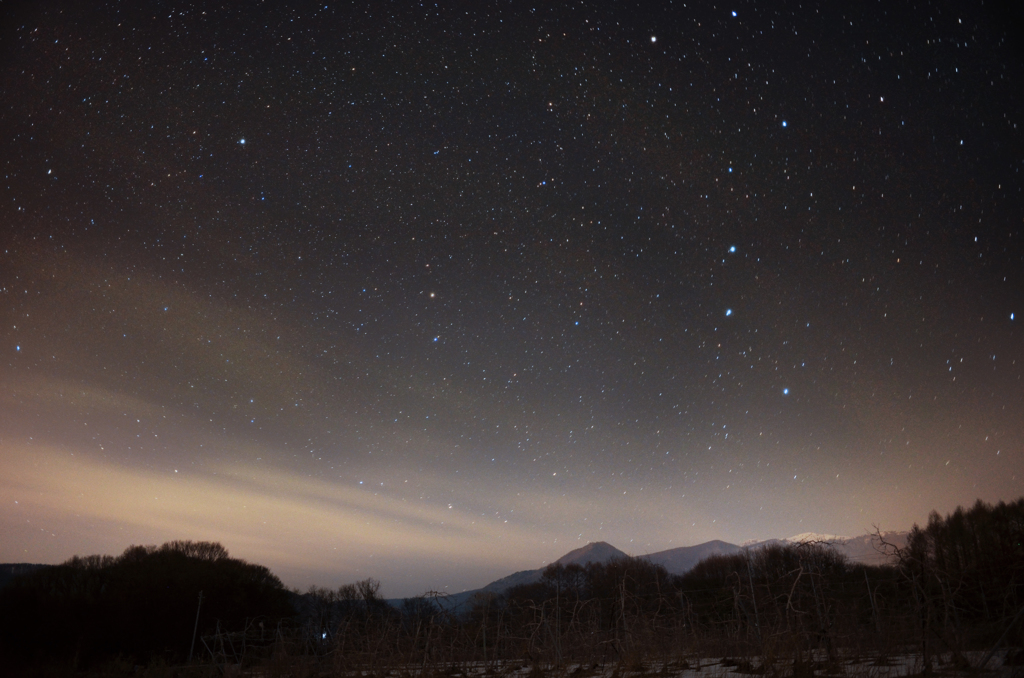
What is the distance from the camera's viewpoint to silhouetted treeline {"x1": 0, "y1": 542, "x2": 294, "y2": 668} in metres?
30.8

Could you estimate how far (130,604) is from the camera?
3681cm

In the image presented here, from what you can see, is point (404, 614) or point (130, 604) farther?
point (404, 614)

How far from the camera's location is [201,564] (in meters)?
45.7

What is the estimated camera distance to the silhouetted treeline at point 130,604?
3083cm

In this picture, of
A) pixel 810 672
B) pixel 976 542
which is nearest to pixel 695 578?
pixel 976 542

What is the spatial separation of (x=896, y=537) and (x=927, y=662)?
9.65ft

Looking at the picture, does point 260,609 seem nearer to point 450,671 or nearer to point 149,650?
point 149,650

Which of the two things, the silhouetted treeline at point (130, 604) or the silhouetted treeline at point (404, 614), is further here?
the silhouetted treeline at point (130, 604)

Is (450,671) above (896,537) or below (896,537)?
below

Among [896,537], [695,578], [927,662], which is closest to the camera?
[927,662]

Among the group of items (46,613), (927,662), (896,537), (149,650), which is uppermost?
(896,537)

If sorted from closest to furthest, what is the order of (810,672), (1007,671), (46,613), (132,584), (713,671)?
(1007,671)
(810,672)
(713,671)
(46,613)
(132,584)

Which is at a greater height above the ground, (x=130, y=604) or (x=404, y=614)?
(x=130, y=604)

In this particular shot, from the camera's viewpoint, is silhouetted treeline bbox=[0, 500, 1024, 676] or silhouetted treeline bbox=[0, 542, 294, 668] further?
silhouetted treeline bbox=[0, 542, 294, 668]
